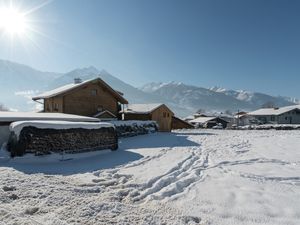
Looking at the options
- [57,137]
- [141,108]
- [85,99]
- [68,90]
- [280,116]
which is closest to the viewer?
[57,137]

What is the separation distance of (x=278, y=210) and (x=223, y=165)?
14.9ft

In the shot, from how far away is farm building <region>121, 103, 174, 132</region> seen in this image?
34.2 metres

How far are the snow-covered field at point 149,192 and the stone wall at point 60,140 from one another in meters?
0.42

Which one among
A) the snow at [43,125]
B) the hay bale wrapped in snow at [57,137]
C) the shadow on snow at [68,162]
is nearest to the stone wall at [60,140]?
the hay bale wrapped in snow at [57,137]

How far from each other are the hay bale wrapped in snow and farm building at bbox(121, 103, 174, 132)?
66.2ft

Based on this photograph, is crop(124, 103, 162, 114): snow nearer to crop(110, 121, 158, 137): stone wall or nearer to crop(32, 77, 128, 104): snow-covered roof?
crop(32, 77, 128, 104): snow-covered roof

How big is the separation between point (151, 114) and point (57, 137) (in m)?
23.1

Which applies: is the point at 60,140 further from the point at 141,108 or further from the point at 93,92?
the point at 141,108

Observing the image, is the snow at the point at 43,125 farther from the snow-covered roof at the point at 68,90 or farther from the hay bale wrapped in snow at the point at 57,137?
the snow-covered roof at the point at 68,90

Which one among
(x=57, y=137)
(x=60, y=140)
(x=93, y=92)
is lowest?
(x=60, y=140)

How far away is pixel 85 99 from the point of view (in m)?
28.1

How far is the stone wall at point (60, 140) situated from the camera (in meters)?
10.2

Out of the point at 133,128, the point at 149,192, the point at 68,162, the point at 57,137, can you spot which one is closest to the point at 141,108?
the point at 133,128

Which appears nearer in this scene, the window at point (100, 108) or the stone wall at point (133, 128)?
the stone wall at point (133, 128)
